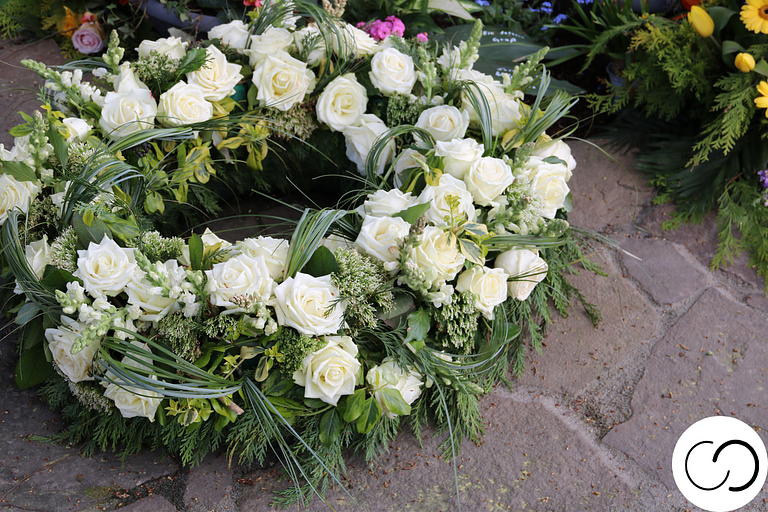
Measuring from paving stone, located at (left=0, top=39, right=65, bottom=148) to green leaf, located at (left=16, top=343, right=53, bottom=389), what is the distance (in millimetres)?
953

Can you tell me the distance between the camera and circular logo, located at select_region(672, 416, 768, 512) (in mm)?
1428

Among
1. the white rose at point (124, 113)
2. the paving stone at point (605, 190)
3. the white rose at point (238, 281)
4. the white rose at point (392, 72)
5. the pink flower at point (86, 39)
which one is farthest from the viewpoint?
the pink flower at point (86, 39)

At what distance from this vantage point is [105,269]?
126 centimetres

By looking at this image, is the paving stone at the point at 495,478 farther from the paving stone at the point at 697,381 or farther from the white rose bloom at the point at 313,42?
the white rose bloom at the point at 313,42

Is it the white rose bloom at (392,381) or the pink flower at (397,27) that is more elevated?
the pink flower at (397,27)

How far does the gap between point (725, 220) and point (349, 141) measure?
1348 millimetres

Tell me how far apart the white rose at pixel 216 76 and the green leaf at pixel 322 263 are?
664 millimetres

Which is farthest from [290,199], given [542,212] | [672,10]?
[672,10]

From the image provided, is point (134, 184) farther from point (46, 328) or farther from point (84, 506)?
point (84, 506)

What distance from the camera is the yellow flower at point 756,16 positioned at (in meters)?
1.91

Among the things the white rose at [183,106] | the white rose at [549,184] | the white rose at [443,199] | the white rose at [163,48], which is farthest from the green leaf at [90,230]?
the white rose at [549,184]

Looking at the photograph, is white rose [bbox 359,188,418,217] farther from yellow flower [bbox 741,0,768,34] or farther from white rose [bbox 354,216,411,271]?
yellow flower [bbox 741,0,768,34]

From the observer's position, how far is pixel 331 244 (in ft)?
4.82

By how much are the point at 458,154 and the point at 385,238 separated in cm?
32
